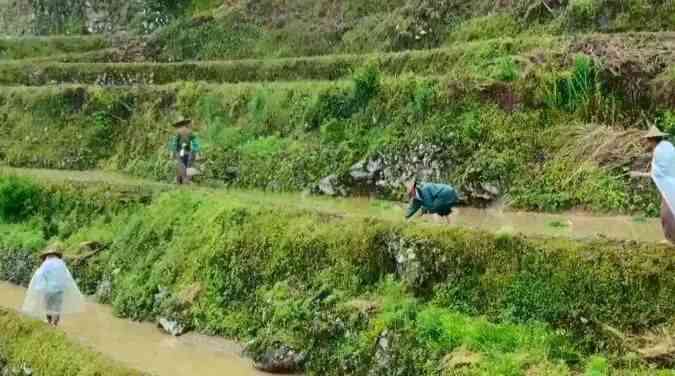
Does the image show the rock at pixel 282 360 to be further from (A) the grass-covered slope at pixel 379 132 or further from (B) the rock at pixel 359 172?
(B) the rock at pixel 359 172

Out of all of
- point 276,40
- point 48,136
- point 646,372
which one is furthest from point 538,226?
point 276,40

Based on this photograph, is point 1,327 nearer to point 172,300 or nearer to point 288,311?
point 172,300

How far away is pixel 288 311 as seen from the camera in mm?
11633

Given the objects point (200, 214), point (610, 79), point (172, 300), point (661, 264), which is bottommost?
point (172, 300)

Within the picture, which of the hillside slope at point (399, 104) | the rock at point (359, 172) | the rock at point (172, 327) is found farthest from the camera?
the rock at point (359, 172)

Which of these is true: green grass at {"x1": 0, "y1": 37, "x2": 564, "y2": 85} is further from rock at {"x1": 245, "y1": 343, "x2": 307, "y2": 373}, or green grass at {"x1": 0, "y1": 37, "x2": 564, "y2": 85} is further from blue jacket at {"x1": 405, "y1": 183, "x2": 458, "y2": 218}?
rock at {"x1": 245, "y1": 343, "x2": 307, "y2": 373}

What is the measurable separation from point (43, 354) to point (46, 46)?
89.6 ft

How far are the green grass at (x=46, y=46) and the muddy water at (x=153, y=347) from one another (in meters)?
22.6

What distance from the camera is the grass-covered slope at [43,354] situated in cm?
977

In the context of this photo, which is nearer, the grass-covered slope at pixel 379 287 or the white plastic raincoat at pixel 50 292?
the grass-covered slope at pixel 379 287

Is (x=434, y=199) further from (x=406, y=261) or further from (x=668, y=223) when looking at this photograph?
(x=668, y=223)

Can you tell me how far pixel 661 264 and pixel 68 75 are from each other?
72.7ft

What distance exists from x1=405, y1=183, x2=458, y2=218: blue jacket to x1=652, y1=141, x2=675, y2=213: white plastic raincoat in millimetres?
2953

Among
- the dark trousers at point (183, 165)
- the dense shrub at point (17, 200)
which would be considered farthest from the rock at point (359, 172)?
the dense shrub at point (17, 200)
